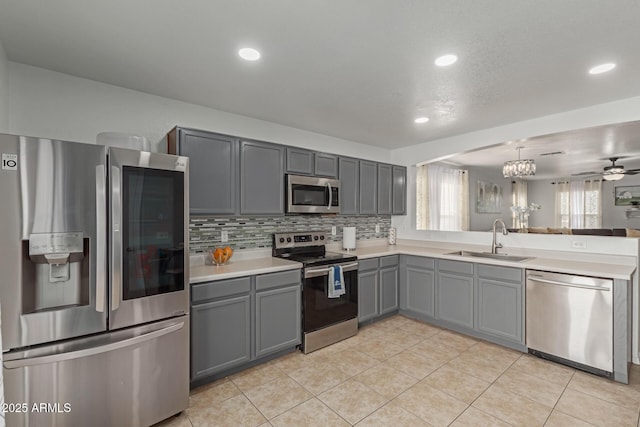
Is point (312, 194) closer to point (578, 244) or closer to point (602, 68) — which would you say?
point (602, 68)

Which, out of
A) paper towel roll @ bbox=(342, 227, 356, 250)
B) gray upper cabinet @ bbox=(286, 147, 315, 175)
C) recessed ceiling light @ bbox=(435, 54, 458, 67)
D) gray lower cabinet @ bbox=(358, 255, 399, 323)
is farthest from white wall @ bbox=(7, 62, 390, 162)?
gray lower cabinet @ bbox=(358, 255, 399, 323)

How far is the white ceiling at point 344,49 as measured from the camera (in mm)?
1620

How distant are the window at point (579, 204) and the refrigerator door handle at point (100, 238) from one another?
417cm

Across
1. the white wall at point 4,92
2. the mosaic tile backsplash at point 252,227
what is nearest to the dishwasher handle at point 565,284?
the mosaic tile backsplash at point 252,227

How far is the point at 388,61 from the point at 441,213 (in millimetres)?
2793

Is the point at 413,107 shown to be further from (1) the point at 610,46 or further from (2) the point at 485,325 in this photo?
(2) the point at 485,325

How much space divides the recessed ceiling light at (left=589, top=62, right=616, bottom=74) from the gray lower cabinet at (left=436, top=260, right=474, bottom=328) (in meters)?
2.02

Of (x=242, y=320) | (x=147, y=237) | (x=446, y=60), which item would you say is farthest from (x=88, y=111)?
(x=446, y=60)

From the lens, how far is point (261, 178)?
3035 millimetres

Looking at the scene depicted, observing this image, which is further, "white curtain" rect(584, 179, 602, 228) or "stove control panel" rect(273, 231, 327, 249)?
"stove control panel" rect(273, 231, 327, 249)

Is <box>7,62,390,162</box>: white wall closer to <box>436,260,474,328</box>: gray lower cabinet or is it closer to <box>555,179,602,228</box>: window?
<box>436,260,474,328</box>: gray lower cabinet

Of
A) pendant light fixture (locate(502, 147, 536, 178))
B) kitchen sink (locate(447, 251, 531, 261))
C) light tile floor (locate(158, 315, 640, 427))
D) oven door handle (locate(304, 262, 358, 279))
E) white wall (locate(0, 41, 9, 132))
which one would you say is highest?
white wall (locate(0, 41, 9, 132))

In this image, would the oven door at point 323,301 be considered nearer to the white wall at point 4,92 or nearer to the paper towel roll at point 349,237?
the paper towel roll at point 349,237

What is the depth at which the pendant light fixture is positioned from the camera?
3496 mm
